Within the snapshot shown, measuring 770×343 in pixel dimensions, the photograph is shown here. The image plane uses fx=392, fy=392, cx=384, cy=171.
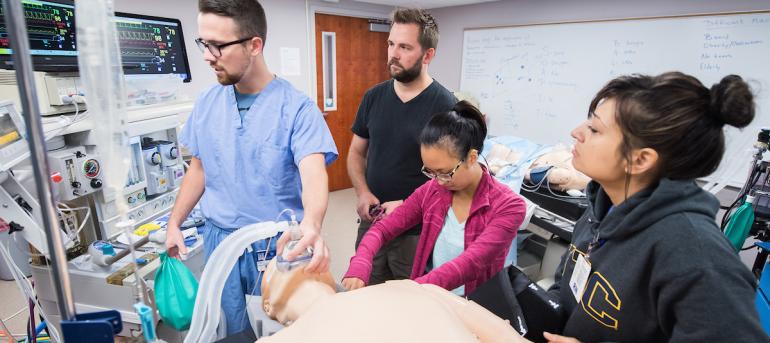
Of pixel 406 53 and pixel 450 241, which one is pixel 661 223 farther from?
pixel 406 53

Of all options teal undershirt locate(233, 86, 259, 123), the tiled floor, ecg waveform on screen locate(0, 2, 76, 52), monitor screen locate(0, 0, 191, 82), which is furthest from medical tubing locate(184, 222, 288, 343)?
ecg waveform on screen locate(0, 2, 76, 52)

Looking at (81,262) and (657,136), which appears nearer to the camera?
(657,136)

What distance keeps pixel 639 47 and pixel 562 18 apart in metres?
0.73

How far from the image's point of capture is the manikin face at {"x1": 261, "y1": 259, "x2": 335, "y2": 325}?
842 mm

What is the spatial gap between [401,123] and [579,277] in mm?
1021

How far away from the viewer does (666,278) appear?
2.38ft

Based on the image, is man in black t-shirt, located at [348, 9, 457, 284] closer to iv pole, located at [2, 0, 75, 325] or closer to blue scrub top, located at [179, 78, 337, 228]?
blue scrub top, located at [179, 78, 337, 228]

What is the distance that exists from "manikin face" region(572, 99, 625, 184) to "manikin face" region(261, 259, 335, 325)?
2.12 ft

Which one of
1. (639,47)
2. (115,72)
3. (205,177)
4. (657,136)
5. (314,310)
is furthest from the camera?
(639,47)

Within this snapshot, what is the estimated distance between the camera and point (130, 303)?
161 cm

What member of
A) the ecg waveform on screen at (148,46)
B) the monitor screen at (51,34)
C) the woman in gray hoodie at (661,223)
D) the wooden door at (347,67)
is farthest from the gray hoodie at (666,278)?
the wooden door at (347,67)

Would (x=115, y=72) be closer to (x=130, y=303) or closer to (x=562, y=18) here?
(x=130, y=303)

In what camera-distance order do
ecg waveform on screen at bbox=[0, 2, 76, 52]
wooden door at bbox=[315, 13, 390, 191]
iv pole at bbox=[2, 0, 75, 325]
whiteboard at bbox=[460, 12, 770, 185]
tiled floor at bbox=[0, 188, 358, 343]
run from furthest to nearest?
wooden door at bbox=[315, 13, 390, 191], whiteboard at bbox=[460, 12, 770, 185], tiled floor at bbox=[0, 188, 358, 343], ecg waveform on screen at bbox=[0, 2, 76, 52], iv pole at bbox=[2, 0, 75, 325]

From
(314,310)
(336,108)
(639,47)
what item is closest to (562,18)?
(639,47)
